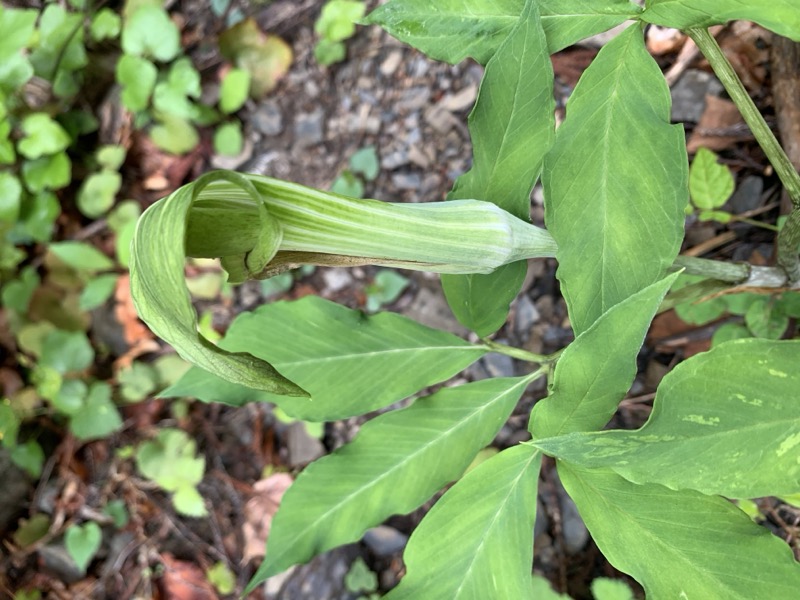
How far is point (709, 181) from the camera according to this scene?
51.6 inches

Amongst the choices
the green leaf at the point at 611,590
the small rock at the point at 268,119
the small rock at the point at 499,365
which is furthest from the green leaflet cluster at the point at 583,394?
the small rock at the point at 268,119

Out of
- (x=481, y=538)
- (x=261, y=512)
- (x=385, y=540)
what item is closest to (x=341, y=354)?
(x=481, y=538)

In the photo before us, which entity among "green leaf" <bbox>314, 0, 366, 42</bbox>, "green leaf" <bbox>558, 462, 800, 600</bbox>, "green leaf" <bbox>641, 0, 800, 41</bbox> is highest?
"green leaf" <bbox>641, 0, 800, 41</bbox>

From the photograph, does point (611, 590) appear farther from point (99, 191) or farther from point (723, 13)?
point (99, 191)

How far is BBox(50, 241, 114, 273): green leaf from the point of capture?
2352mm

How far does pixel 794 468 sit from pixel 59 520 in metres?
2.55

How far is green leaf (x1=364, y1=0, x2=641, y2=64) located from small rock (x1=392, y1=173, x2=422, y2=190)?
106 cm

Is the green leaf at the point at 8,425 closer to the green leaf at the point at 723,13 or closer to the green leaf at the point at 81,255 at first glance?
the green leaf at the point at 81,255

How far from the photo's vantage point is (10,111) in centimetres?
232

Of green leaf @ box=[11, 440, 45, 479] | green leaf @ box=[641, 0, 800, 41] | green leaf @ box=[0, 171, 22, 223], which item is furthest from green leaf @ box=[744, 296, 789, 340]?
green leaf @ box=[11, 440, 45, 479]

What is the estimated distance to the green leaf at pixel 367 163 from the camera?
2.03m

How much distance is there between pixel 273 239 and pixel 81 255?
2136 millimetres

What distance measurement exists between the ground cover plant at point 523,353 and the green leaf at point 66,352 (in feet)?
5.04

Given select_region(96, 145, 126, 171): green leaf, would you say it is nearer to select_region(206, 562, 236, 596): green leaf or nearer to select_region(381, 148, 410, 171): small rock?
select_region(381, 148, 410, 171): small rock
